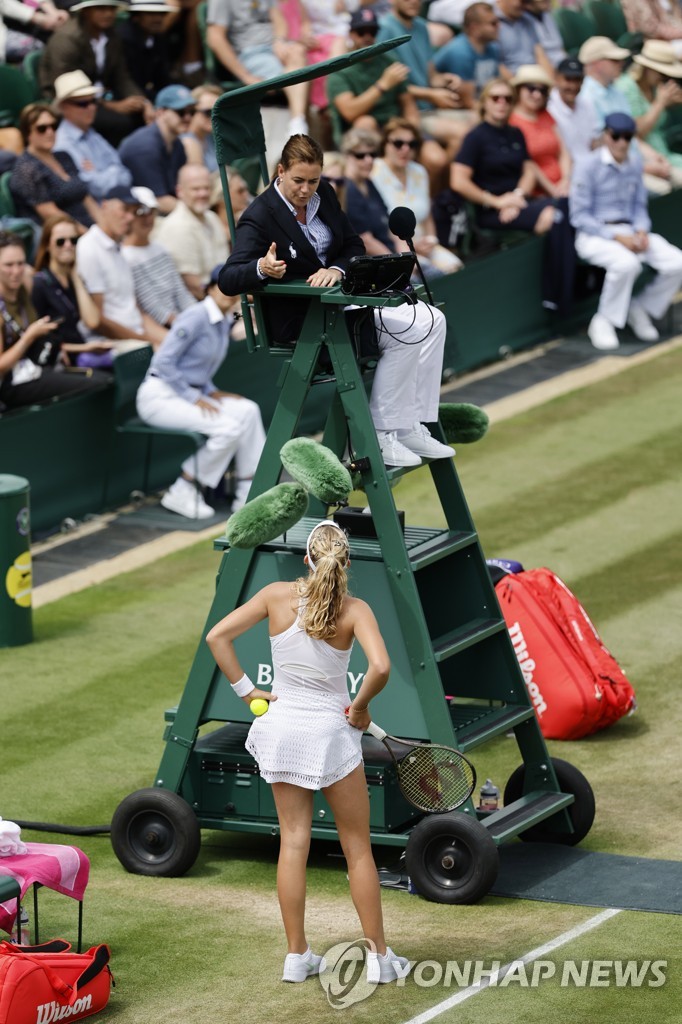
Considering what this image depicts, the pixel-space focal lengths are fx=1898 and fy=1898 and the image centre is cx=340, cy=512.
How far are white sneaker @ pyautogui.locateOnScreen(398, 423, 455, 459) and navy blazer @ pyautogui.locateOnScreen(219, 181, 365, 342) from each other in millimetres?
715

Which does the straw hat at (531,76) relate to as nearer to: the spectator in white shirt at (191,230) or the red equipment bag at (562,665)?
the spectator in white shirt at (191,230)

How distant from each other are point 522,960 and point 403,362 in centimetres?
267

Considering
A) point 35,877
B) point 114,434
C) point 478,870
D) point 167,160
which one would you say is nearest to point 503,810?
point 478,870

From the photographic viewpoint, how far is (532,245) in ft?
60.4

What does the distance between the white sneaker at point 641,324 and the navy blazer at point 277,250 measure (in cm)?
1091

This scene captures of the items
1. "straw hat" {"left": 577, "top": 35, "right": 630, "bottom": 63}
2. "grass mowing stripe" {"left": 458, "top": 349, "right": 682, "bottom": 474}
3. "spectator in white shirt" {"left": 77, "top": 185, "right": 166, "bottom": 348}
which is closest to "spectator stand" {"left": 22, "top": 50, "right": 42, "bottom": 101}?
"spectator in white shirt" {"left": 77, "top": 185, "right": 166, "bottom": 348}

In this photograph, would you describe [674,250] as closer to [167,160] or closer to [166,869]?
[167,160]

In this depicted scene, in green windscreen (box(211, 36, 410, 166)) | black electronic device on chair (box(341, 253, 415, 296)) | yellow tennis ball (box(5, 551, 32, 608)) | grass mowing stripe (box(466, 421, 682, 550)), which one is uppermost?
green windscreen (box(211, 36, 410, 166))

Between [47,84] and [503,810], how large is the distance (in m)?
10.2

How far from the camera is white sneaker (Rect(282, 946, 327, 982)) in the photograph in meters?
7.45

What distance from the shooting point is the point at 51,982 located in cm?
703

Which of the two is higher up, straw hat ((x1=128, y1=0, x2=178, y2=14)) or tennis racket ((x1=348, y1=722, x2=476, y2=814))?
straw hat ((x1=128, y1=0, x2=178, y2=14))

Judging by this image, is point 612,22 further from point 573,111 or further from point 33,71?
point 33,71

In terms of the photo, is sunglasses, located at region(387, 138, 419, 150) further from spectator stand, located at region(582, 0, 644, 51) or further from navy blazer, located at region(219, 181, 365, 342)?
navy blazer, located at region(219, 181, 365, 342)
